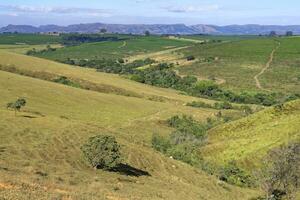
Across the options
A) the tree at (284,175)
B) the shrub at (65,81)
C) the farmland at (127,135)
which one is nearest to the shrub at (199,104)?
the farmland at (127,135)

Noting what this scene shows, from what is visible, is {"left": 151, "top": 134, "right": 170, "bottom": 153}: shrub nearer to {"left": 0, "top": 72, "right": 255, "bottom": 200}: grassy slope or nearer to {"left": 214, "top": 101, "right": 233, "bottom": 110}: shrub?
{"left": 0, "top": 72, "right": 255, "bottom": 200}: grassy slope

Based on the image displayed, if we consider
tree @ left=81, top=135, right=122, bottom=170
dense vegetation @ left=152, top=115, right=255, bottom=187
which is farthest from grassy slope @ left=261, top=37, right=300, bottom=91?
tree @ left=81, top=135, right=122, bottom=170

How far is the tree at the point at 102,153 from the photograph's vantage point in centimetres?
3882

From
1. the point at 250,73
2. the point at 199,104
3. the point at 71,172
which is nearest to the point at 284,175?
the point at 71,172

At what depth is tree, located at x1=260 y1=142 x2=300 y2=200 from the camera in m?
33.6

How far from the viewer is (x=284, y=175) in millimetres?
34156

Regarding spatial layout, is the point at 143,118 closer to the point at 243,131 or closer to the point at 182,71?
the point at 243,131

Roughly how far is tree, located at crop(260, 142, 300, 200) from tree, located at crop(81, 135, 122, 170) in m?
11.2

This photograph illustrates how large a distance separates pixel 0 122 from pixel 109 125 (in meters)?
34.5

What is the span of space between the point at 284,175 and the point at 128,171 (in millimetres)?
12800

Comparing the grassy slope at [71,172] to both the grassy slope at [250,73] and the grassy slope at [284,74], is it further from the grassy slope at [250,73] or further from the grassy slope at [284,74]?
the grassy slope at [284,74]

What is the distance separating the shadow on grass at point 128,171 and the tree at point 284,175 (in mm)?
10406

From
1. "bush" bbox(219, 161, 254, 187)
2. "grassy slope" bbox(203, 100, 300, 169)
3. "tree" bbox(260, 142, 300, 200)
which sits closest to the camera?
"tree" bbox(260, 142, 300, 200)

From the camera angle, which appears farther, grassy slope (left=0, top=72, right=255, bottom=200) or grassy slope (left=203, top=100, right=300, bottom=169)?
grassy slope (left=203, top=100, right=300, bottom=169)
